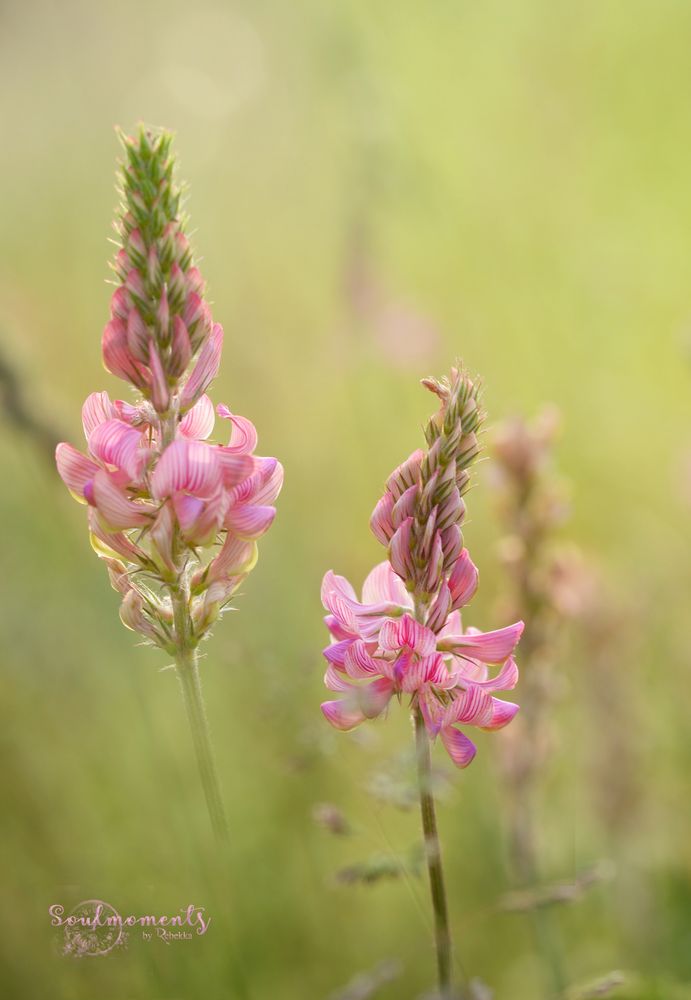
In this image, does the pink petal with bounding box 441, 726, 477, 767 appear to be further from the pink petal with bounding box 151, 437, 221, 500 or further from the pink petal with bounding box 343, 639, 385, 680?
the pink petal with bounding box 151, 437, 221, 500

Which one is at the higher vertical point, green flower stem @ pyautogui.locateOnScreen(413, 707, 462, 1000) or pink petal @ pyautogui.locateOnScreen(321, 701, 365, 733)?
pink petal @ pyautogui.locateOnScreen(321, 701, 365, 733)

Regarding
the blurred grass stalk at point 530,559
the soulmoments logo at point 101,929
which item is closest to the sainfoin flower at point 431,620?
the soulmoments logo at point 101,929

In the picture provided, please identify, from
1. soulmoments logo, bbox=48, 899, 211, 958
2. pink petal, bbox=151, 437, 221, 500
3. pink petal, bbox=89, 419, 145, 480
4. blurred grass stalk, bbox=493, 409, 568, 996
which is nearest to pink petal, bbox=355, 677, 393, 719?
pink petal, bbox=151, 437, 221, 500

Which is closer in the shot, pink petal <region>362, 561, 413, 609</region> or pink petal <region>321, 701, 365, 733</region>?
pink petal <region>321, 701, 365, 733</region>

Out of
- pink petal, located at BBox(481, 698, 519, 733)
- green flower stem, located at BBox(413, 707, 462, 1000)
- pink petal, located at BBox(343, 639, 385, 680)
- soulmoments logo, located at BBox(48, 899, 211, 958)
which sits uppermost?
pink petal, located at BBox(343, 639, 385, 680)

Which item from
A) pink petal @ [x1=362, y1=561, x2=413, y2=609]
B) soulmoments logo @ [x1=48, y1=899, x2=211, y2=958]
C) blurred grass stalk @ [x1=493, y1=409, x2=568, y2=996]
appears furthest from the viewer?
blurred grass stalk @ [x1=493, y1=409, x2=568, y2=996]

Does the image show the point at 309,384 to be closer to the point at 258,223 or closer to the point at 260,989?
the point at 258,223

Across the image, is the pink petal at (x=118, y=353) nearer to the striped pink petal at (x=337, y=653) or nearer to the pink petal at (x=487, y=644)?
the striped pink petal at (x=337, y=653)
